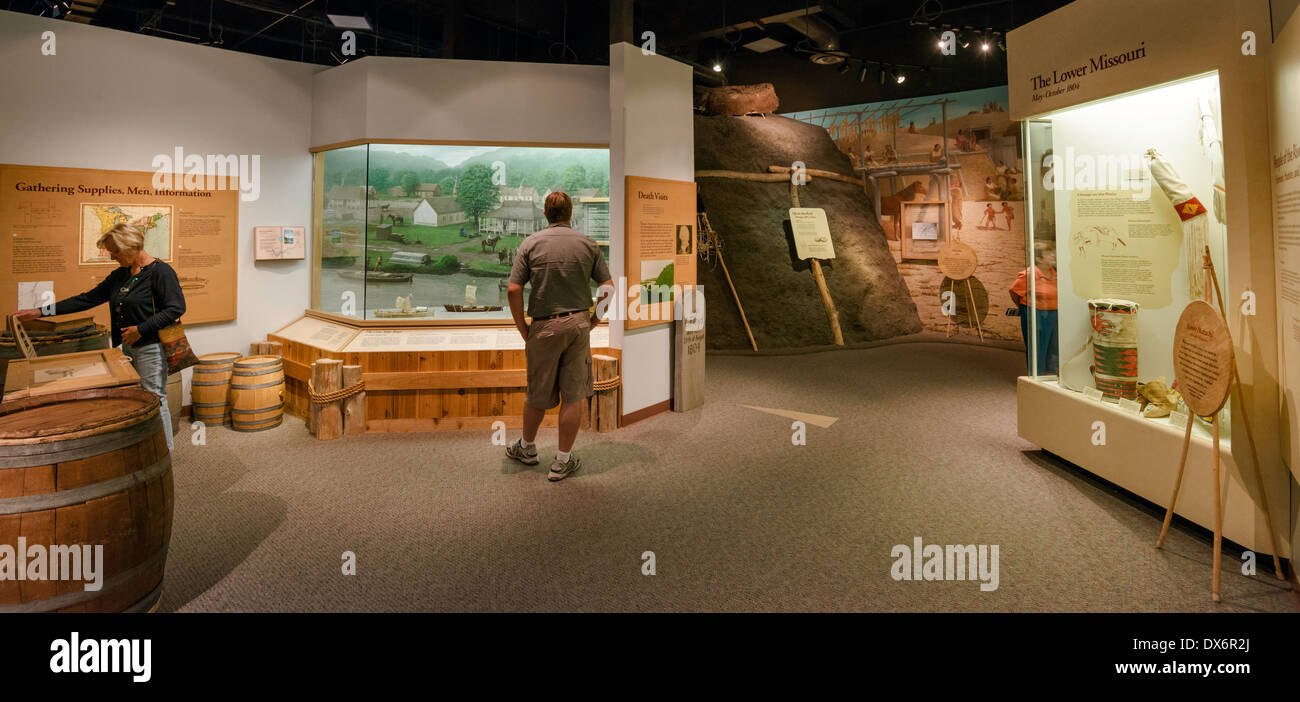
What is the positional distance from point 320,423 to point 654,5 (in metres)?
7.72

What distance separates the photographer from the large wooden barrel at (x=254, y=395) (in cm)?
543

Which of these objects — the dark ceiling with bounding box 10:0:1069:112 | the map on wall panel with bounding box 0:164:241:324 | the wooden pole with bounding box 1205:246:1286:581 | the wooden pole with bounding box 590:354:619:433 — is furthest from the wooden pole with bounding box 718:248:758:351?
the wooden pole with bounding box 1205:246:1286:581

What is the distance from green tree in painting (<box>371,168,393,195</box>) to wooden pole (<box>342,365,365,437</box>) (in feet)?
6.07

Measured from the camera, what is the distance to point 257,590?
2.85 metres

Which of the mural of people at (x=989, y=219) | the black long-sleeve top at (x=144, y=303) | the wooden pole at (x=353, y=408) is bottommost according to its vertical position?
the wooden pole at (x=353, y=408)

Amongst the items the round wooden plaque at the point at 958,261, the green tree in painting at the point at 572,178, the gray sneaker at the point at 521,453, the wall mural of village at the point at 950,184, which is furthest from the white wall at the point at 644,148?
the wall mural of village at the point at 950,184

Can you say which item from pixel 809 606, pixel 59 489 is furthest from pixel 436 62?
pixel 809 606

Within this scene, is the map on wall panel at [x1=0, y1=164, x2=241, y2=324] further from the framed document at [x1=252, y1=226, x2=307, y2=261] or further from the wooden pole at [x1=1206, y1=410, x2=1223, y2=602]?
the wooden pole at [x1=1206, y1=410, x2=1223, y2=602]

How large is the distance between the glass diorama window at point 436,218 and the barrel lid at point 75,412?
357 cm

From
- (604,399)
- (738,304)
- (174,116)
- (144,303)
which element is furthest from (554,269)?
(738,304)

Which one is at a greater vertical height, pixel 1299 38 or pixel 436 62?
pixel 436 62

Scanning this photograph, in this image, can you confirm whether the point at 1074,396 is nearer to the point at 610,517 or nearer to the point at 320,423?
the point at 610,517

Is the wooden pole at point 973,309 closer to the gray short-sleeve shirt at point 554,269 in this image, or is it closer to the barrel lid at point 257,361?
the gray short-sleeve shirt at point 554,269

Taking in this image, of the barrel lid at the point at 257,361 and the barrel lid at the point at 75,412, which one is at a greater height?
the barrel lid at the point at 257,361
